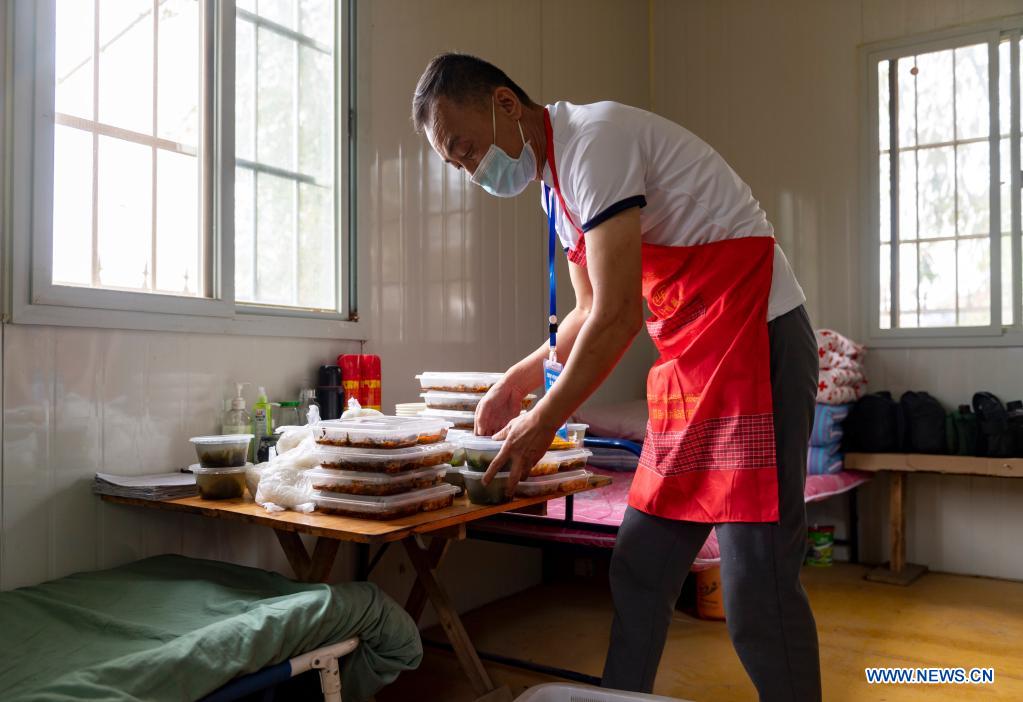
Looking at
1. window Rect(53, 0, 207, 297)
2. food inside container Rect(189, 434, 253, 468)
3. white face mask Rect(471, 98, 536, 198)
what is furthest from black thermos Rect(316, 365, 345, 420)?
white face mask Rect(471, 98, 536, 198)

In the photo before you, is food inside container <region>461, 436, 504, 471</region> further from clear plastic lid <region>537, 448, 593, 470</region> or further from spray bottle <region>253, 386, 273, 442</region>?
spray bottle <region>253, 386, 273, 442</region>

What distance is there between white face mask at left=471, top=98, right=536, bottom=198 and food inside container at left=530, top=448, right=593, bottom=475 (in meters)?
0.73

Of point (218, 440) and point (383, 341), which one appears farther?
point (383, 341)

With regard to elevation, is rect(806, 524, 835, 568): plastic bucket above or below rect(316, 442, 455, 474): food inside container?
below

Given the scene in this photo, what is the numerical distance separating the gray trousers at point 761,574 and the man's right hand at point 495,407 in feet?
1.57

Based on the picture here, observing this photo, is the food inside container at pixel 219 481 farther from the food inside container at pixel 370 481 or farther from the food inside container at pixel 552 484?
the food inside container at pixel 552 484

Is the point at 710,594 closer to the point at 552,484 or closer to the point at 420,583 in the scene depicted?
the point at 420,583

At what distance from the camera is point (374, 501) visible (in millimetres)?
1732

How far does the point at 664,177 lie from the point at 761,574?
2.44ft

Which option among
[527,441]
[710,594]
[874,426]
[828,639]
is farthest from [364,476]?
[874,426]

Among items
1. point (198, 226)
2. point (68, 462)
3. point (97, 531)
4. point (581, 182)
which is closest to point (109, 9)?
point (198, 226)

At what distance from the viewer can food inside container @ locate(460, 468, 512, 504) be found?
1894 mm

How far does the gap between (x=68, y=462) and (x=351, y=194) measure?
1296 mm

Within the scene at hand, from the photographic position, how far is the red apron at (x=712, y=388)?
1508mm
